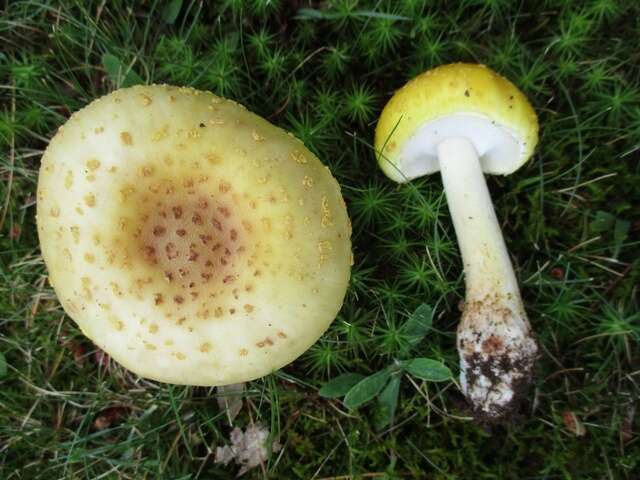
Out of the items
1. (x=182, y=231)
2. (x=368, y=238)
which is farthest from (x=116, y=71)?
(x=368, y=238)

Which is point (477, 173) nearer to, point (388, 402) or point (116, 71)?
point (388, 402)

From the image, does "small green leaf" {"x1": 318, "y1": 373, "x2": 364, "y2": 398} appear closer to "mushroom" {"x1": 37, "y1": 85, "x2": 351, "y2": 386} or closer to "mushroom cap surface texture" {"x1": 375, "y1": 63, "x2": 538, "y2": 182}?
"mushroom" {"x1": 37, "y1": 85, "x2": 351, "y2": 386}

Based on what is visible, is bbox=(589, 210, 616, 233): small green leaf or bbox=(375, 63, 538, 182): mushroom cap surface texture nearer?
bbox=(375, 63, 538, 182): mushroom cap surface texture

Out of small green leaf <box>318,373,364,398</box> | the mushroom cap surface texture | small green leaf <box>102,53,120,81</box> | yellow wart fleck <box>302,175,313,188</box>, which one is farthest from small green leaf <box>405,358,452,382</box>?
small green leaf <box>102,53,120,81</box>

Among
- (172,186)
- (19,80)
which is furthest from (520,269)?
(19,80)

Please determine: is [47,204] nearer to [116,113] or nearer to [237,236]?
[116,113]
